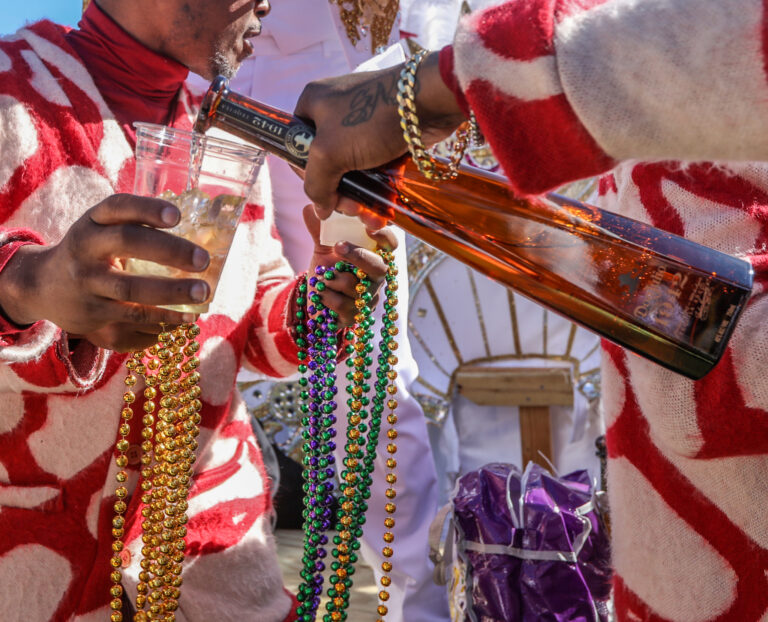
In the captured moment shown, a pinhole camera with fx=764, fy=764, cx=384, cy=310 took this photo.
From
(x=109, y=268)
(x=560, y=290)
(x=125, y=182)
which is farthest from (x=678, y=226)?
(x=125, y=182)

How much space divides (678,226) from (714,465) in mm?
304

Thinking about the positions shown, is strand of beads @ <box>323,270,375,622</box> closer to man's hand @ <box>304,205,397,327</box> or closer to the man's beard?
man's hand @ <box>304,205,397,327</box>

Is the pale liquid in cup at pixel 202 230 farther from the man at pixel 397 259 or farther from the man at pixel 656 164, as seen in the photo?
the man at pixel 397 259

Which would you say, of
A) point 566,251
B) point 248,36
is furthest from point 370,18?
point 566,251

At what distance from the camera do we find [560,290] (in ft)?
3.55

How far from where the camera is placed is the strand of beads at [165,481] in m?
1.26

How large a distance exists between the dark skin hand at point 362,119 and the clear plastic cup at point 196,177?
0.42ft

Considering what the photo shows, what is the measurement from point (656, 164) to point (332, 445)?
71 cm

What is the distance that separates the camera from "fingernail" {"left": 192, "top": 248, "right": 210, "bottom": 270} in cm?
95

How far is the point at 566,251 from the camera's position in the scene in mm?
1064

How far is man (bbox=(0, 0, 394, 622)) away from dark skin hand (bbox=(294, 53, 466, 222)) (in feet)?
0.65

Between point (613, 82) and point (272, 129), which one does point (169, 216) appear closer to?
point (272, 129)

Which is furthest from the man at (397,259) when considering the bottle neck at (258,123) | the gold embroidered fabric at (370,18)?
the bottle neck at (258,123)

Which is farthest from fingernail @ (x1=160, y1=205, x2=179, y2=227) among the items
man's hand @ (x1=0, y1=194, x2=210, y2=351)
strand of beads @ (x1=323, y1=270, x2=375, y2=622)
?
strand of beads @ (x1=323, y1=270, x2=375, y2=622)
